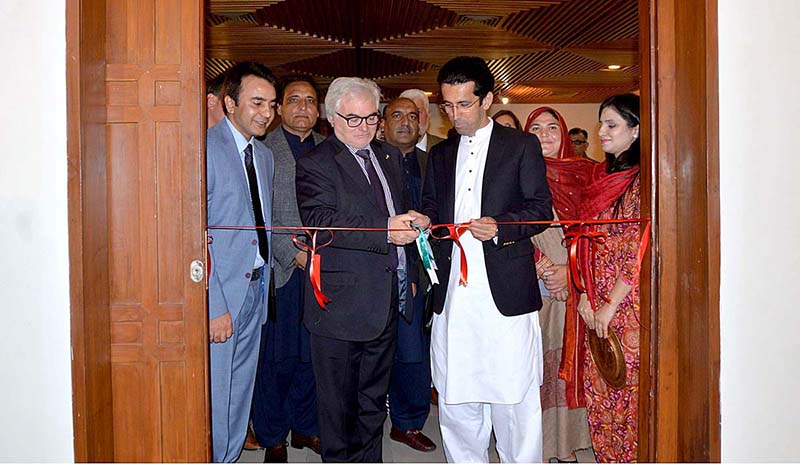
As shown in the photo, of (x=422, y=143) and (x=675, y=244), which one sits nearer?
(x=675, y=244)

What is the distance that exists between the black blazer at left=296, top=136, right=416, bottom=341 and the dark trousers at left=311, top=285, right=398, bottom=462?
0.06m

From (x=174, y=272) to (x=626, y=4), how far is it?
13.3ft

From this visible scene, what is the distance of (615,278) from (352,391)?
1245 mm

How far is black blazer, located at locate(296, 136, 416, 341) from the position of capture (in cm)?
277

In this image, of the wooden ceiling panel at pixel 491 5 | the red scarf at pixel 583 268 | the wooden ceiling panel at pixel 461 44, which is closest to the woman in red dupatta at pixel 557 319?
the red scarf at pixel 583 268

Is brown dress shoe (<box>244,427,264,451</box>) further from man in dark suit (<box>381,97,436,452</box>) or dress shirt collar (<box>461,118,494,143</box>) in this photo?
dress shirt collar (<box>461,118,494,143</box>)

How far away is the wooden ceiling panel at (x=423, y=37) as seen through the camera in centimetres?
502

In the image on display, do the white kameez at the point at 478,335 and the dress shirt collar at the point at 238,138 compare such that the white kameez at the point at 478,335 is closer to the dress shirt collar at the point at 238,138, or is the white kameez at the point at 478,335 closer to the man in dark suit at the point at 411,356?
the man in dark suit at the point at 411,356

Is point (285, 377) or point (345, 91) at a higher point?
point (345, 91)

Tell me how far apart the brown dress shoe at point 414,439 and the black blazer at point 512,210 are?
119 centimetres

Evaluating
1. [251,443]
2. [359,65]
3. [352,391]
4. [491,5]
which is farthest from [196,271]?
[359,65]

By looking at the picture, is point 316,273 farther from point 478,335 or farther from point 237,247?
point 478,335
